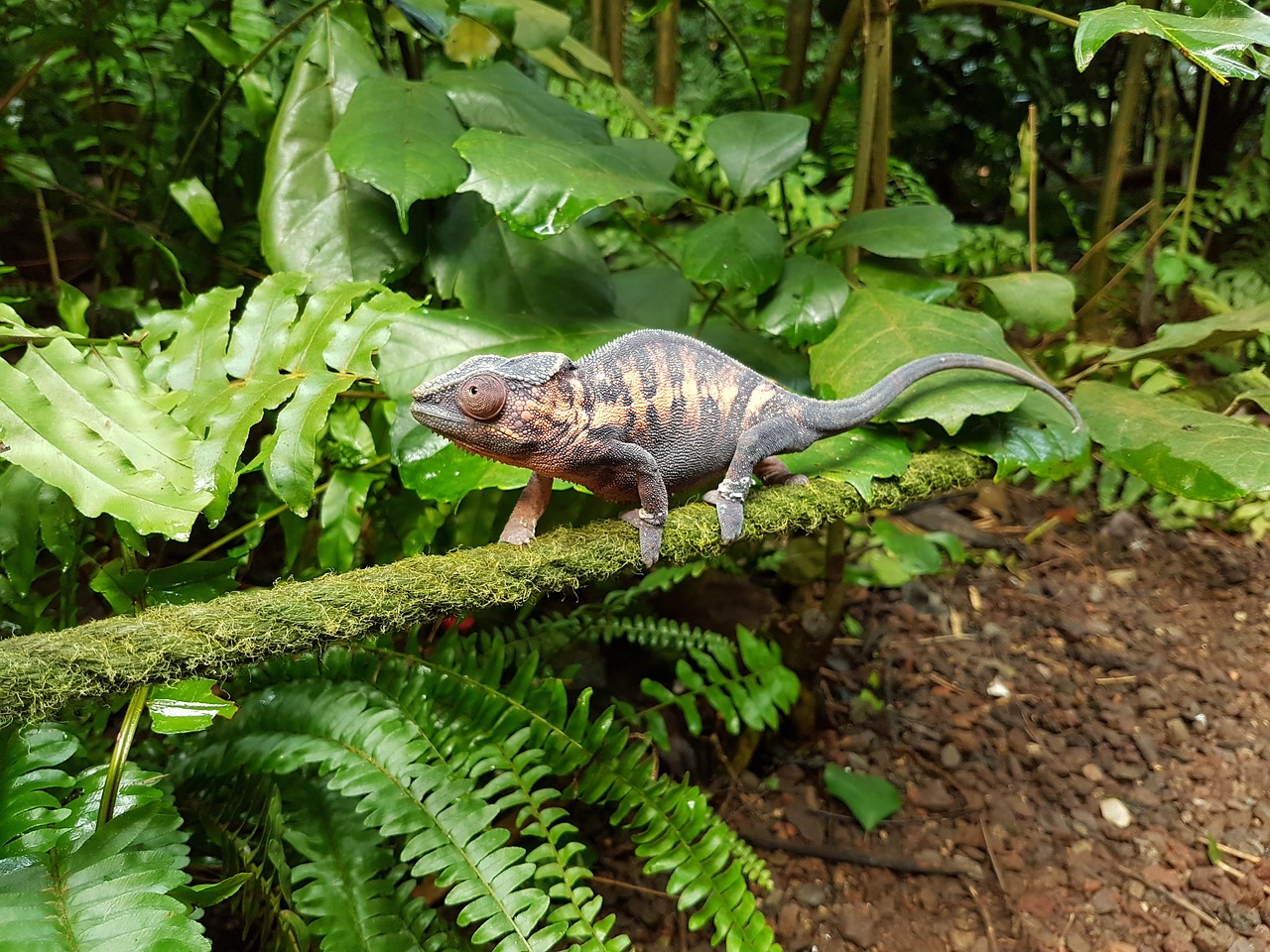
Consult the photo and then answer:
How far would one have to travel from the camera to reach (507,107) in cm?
195

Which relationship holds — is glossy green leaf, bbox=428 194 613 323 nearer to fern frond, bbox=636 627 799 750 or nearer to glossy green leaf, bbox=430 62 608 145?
glossy green leaf, bbox=430 62 608 145

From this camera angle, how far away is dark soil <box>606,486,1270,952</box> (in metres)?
1.99

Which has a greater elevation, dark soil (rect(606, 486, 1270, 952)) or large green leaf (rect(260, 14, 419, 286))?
large green leaf (rect(260, 14, 419, 286))

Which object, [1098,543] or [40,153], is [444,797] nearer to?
[40,153]

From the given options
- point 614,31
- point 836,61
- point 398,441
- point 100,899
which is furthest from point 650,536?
point 614,31

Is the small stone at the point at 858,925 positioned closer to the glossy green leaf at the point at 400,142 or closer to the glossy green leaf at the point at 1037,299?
the glossy green leaf at the point at 1037,299

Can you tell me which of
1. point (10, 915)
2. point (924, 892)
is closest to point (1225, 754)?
point (924, 892)

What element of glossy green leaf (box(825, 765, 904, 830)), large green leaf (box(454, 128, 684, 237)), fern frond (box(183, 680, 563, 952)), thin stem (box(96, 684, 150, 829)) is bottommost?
glossy green leaf (box(825, 765, 904, 830))

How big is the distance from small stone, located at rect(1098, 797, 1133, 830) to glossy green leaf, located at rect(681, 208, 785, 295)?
1.75 meters

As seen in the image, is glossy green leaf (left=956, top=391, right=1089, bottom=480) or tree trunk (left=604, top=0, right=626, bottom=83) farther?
tree trunk (left=604, top=0, right=626, bottom=83)

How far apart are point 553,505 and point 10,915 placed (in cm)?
119

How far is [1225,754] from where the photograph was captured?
241 cm

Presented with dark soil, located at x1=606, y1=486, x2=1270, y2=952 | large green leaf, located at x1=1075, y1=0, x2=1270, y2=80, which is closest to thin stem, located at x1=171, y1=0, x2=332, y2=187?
large green leaf, located at x1=1075, y1=0, x2=1270, y2=80

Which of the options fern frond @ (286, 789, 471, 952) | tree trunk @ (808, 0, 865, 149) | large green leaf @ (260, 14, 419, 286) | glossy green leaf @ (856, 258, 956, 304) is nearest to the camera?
fern frond @ (286, 789, 471, 952)
